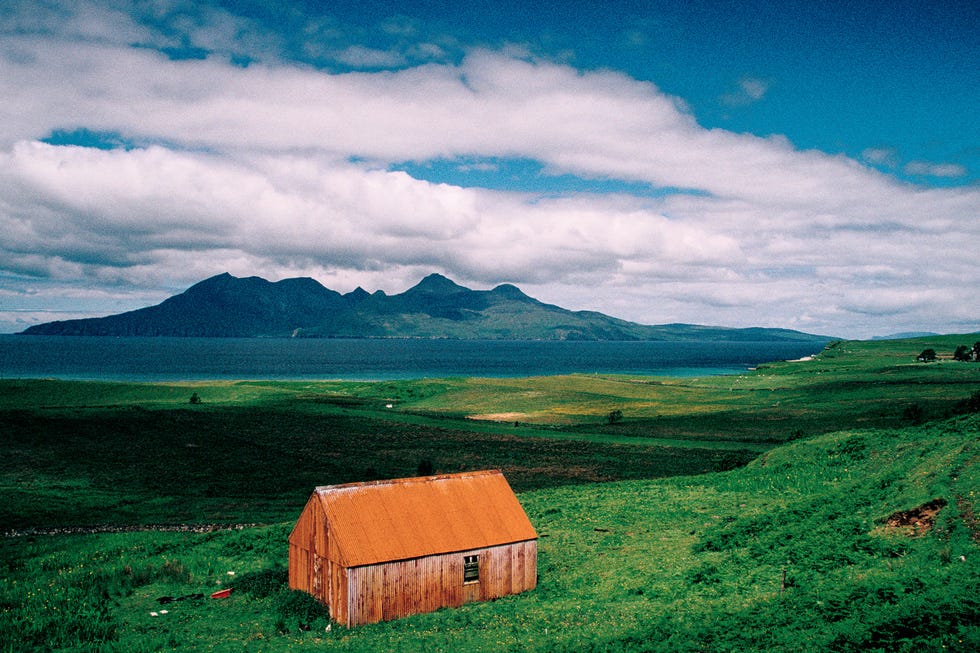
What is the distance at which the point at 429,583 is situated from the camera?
29094 millimetres

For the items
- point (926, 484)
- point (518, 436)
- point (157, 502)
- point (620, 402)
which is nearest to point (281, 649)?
point (926, 484)

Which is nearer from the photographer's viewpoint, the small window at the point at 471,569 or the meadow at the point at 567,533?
the meadow at the point at 567,533

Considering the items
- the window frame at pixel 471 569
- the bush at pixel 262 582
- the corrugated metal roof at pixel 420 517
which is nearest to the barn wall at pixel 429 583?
the window frame at pixel 471 569

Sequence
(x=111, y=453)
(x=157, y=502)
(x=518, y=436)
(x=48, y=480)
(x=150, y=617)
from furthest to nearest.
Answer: (x=518, y=436)
(x=111, y=453)
(x=48, y=480)
(x=157, y=502)
(x=150, y=617)

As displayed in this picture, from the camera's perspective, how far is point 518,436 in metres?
95.2

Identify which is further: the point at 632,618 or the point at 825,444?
the point at 825,444

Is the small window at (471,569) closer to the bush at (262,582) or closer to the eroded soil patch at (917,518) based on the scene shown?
the bush at (262,582)

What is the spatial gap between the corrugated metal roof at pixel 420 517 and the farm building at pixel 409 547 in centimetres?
5

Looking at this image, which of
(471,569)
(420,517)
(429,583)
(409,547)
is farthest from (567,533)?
(409,547)

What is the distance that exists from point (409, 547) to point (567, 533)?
587 inches

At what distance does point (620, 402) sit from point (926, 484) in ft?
334

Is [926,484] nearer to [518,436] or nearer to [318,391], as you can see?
[518,436]

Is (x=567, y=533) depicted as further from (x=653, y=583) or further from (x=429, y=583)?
(x=429, y=583)

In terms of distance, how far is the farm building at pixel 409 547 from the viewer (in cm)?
2770
